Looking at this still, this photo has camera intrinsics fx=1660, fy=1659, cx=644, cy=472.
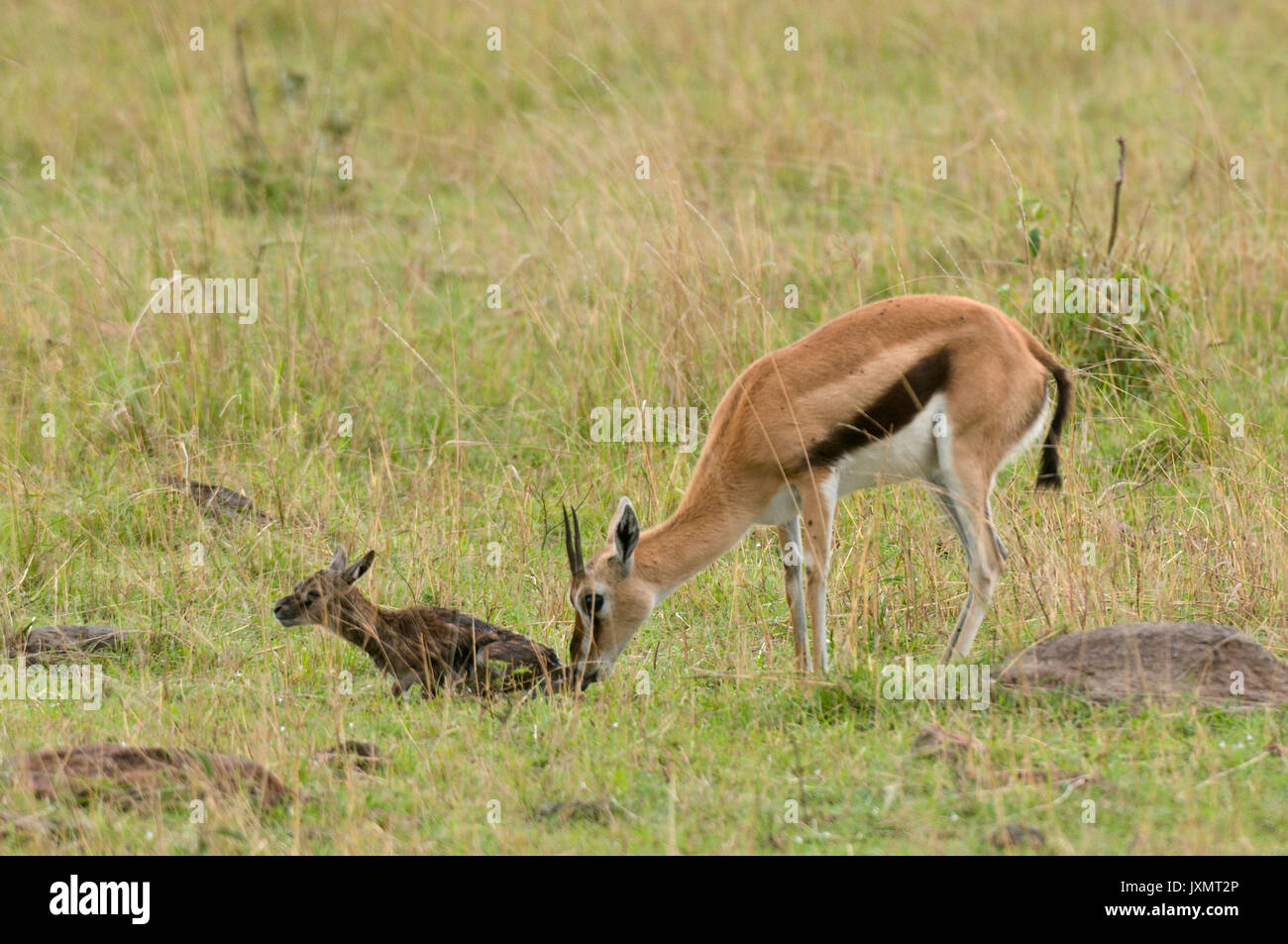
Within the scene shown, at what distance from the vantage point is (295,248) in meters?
9.91

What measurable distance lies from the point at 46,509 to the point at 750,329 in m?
3.39

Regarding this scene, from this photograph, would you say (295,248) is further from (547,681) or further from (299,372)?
(547,681)

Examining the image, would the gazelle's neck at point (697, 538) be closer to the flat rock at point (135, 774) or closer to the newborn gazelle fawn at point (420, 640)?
the newborn gazelle fawn at point (420, 640)

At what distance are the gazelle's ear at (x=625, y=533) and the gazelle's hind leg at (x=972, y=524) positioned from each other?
1.07m

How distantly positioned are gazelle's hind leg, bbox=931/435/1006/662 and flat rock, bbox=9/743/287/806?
2.47 meters

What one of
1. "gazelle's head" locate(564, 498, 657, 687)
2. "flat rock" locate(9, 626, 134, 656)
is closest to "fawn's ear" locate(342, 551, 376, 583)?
"gazelle's head" locate(564, 498, 657, 687)

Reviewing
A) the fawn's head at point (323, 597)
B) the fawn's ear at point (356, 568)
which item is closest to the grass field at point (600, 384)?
the fawn's head at point (323, 597)

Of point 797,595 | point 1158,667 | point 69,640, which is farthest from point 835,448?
point 69,640

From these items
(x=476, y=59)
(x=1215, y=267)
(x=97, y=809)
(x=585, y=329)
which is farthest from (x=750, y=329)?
(x=476, y=59)

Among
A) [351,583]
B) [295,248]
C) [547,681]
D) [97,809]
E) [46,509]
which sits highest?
[295,248]

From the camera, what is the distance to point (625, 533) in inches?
223

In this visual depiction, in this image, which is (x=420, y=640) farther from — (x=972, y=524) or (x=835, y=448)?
(x=972, y=524)

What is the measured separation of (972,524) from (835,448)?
0.56 metres

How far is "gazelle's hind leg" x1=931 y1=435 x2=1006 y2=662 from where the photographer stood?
5.79m
